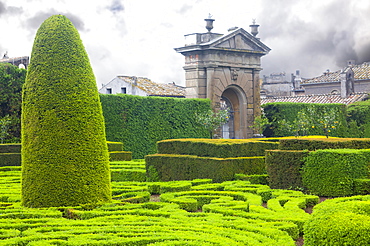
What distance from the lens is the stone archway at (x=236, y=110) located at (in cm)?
2978

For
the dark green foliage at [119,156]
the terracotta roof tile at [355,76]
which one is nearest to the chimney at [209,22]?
the dark green foliage at [119,156]

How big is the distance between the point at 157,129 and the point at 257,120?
7221 mm

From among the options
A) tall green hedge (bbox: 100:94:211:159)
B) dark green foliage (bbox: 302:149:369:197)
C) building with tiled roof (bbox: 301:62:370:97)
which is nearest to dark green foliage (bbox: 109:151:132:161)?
tall green hedge (bbox: 100:94:211:159)

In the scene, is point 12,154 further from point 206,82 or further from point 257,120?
point 257,120

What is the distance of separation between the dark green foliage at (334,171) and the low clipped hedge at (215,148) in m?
3.08

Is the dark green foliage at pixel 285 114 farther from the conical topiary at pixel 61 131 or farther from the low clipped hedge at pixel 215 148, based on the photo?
the conical topiary at pixel 61 131

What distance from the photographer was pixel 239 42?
28.9m

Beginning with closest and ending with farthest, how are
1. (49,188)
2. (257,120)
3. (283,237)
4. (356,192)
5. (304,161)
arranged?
(283,237) < (49,188) < (356,192) < (304,161) < (257,120)

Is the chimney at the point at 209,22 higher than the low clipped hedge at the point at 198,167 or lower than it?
higher

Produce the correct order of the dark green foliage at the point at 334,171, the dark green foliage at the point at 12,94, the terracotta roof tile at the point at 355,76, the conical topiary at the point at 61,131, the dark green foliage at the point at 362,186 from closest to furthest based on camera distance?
the conical topiary at the point at 61,131 < the dark green foliage at the point at 362,186 < the dark green foliage at the point at 334,171 < the dark green foliage at the point at 12,94 < the terracotta roof tile at the point at 355,76

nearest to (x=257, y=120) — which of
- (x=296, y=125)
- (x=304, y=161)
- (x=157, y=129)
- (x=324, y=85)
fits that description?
(x=296, y=125)

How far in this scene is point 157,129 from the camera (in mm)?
24484

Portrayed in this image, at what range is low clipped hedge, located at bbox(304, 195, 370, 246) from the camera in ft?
17.0

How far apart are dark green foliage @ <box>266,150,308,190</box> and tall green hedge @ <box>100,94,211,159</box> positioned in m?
11.2
